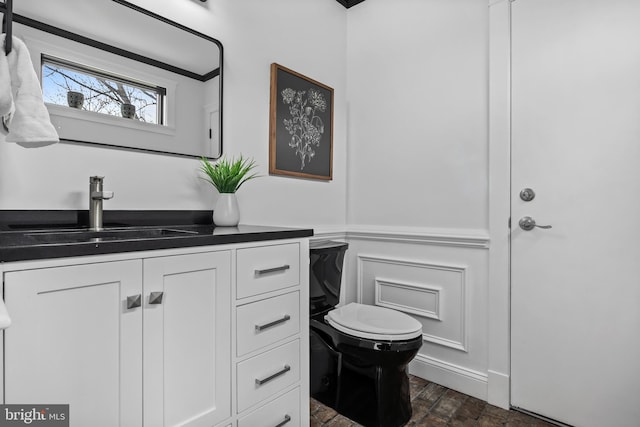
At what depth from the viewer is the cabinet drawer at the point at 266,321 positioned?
120cm

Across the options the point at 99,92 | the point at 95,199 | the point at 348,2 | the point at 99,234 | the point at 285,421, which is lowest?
the point at 285,421

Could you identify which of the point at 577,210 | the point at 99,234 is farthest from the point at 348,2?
the point at 99,234

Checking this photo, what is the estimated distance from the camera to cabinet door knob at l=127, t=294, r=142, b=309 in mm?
913

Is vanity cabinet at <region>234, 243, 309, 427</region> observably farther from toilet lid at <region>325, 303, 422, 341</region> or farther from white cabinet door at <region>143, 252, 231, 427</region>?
toilet lid at <region>325, 303, 422, 341</region>

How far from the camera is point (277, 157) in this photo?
2.03 m

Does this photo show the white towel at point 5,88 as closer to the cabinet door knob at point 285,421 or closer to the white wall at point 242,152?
the white wall at point 242,152

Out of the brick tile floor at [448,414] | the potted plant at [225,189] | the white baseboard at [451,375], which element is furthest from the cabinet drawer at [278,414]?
the white baseboard at [451,375]

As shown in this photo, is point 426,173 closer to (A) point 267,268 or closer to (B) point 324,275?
(B) point 324,275

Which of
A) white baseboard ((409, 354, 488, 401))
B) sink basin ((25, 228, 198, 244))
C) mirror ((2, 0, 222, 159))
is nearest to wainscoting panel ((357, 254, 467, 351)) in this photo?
white baseboard ((409, 354, 488, 401))

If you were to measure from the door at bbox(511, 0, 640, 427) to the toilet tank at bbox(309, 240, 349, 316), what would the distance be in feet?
2.96

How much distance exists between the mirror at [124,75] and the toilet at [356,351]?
86cm

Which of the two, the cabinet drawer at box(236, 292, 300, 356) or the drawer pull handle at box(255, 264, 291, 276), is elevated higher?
the drawer pull handle at box(255, 264, 291, 276)

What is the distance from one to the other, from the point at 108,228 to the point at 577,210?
2.00 m

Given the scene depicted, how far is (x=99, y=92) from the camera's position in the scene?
1.34 metres
